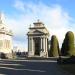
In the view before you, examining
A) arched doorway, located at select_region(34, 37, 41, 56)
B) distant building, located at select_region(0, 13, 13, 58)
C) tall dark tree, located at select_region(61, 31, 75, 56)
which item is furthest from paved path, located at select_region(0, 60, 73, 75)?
arched doorway, located at select_region(34, 37, 41, 56)

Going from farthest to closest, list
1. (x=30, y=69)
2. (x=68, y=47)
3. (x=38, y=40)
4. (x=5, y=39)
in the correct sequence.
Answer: (x=38, y=40) < (x=5, y=39) < (x=68, y=47) < (x=30, y=69)

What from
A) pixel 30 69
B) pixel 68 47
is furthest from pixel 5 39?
pixel 30 69

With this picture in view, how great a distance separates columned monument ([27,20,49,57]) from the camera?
89.6 metres

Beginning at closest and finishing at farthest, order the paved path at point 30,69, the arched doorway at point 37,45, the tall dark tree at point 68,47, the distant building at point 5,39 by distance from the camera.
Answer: the paved path at point 30,69 < the tall dark tree at point 68,47 < the distant building at point 5,39 < the arched doorway at point 37,45

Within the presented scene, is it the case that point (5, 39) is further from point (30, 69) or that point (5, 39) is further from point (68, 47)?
point (30, 69)

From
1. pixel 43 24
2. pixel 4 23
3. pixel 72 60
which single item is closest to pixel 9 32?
pixel 4 23

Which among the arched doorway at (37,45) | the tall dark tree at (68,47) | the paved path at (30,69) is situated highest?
the arched doorway at (37,45)

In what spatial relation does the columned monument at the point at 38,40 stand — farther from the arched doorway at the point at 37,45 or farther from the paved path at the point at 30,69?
the paved path at the point at 30,69

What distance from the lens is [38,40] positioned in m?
93.0

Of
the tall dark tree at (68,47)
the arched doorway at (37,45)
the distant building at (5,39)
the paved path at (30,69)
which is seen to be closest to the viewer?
the paved path at (30,69)

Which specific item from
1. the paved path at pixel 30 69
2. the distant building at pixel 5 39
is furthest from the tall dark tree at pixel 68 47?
the distant building at pixel 5 39

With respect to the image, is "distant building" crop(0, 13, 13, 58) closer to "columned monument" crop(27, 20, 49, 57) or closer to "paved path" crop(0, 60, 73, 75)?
"columned monument" crop(27, 20, 49, 57)

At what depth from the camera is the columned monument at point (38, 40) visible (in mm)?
89625

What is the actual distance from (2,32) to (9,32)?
15.6ft
